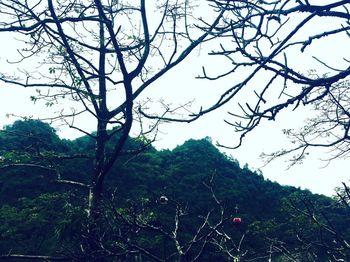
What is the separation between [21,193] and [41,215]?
4.49 meters

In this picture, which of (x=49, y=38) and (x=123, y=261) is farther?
(x=49, y=38)

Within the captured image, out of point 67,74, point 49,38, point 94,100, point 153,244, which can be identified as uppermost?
point 49,38

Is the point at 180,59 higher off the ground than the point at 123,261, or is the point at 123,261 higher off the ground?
the point at 180,59

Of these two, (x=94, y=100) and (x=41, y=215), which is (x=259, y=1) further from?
(x=41, y=215)

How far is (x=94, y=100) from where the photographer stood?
15.0 feet

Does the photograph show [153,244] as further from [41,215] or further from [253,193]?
[253,193]

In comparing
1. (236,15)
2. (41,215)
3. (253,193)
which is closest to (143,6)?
(236,15)

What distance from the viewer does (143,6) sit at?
3941 mm

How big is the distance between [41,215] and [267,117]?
16475 millimetres

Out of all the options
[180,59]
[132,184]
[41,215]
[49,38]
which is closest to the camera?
[49,38]

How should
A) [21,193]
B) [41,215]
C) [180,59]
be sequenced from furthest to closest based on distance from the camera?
[21,193], [41,215], [180,59]

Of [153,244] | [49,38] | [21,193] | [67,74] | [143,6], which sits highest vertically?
[143,6]

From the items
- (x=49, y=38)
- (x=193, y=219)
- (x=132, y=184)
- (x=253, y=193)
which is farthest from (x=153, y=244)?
(x=49, y=38)

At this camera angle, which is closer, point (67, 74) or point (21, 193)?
point (67, 74)
